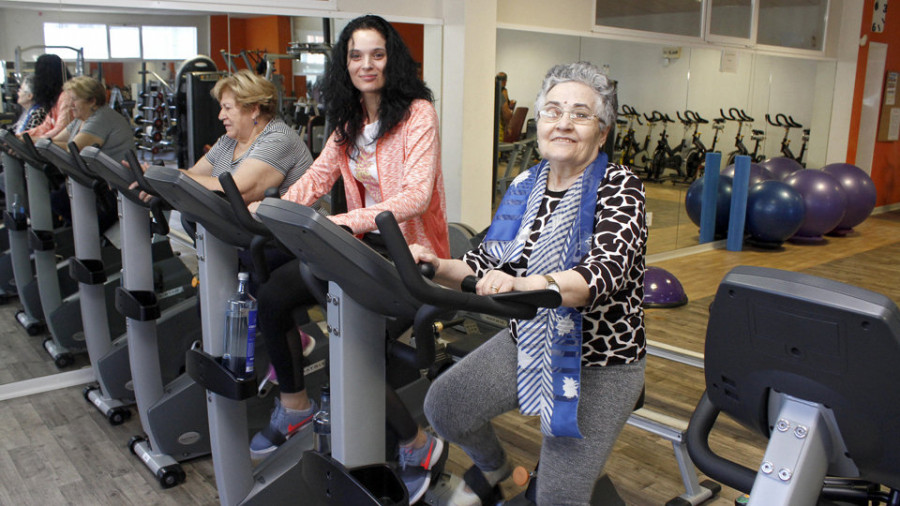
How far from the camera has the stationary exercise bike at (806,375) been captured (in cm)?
108

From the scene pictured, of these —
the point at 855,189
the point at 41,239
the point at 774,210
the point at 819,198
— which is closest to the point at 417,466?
the point at 41,239

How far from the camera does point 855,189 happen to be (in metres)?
7.70

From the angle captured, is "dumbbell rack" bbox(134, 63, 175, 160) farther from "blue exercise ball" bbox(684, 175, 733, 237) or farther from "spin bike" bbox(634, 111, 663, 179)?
"blue exercise ball" bbox(684, 175, 733, 237)

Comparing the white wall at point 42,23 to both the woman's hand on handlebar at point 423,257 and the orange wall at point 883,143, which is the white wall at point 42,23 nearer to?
the woman's hand on handlebar at point 423,257

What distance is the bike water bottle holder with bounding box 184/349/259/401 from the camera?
83.4 inches

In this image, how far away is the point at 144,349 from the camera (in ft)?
8.93

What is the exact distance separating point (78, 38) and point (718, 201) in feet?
18.6

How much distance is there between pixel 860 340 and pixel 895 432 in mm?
155

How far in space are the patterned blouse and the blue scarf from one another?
4cm

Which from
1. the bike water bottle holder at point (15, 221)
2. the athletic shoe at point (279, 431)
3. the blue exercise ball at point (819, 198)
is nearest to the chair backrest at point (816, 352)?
the athletic shoe at point (279, 431)

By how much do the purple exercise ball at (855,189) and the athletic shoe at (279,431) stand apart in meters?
6.91

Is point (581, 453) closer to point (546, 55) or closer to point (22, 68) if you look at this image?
point (22, 68)

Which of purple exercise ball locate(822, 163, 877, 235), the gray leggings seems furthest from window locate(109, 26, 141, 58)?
purple exercise ball locate(822, 163, 877, 235)

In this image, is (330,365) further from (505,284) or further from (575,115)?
(575,115)
